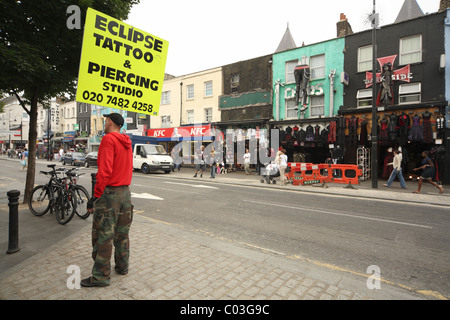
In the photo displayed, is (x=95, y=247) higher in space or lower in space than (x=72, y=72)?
lower

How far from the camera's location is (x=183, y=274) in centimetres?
319

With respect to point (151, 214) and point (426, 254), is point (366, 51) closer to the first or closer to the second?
point (426, 254)

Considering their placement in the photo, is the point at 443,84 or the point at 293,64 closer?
the point at 443,84

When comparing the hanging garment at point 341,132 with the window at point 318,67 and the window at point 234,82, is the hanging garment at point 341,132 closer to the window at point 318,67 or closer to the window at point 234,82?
the window at point 318,67

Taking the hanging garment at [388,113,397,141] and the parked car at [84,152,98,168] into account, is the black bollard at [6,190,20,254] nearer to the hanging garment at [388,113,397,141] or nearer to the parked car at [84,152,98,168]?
the hanging garment at [388,113,397,141]

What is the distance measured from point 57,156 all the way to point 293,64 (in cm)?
3777

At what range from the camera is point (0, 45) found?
13.6 ft

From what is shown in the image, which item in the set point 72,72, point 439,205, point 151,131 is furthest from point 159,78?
point 151,131

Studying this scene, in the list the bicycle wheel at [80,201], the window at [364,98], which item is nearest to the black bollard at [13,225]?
the bicycle wheel at [80,201]

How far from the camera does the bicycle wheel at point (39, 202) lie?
6.12 m

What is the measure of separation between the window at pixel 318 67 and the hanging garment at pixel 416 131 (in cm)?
657

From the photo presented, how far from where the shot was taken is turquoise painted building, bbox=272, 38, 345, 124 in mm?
16766

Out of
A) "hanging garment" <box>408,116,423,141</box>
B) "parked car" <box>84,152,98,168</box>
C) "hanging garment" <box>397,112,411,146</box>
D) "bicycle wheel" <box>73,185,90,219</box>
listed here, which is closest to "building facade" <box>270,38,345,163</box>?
"hanging garment" <box>397,112,411,146</box>

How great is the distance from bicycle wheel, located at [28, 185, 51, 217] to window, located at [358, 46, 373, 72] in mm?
18196
